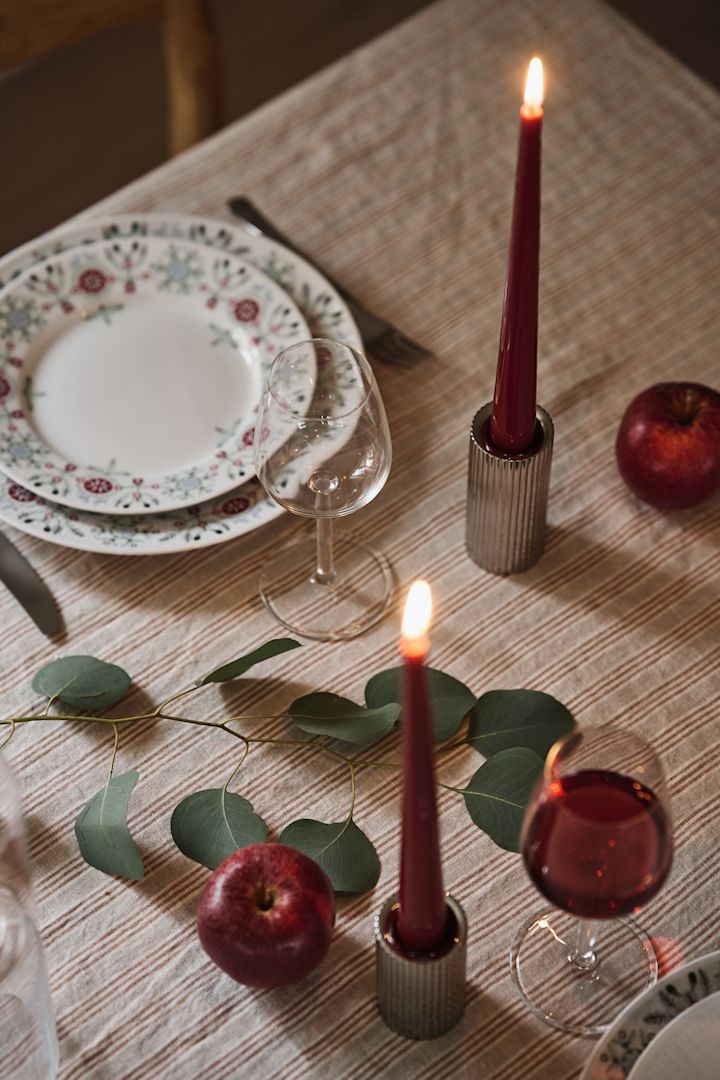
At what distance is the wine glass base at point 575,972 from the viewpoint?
28.3 inches

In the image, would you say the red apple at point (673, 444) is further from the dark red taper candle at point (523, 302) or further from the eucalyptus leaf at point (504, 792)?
the eucalyptus leaf at point (504, 792)

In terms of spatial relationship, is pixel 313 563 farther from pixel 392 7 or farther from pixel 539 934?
pixel 392 7

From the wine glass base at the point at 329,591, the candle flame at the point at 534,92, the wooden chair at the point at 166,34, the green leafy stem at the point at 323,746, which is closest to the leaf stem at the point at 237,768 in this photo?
the green leafy stem at the point at 323,746

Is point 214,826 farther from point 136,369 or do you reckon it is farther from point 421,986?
point 136,369

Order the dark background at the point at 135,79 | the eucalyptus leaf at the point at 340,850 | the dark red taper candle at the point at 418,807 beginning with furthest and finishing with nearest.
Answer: the dark background at the point at 135,79 < the eucalyptus leaf at the point at 340,850 < the dark red taper candle at the point at 418,807

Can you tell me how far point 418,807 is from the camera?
0.56 meters

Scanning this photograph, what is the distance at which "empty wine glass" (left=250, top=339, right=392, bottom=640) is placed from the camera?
0.82m

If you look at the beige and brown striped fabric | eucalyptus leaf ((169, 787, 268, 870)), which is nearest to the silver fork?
the beige and brown striped fabric

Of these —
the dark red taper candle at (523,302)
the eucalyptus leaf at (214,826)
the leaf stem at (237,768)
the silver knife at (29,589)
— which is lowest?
the leaf stem at (237,768)

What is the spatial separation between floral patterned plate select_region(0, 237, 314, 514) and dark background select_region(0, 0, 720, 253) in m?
1.29

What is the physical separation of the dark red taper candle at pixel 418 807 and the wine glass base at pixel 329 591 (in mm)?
284

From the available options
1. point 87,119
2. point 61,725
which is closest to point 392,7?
point 87,119

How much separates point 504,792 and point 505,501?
0.68 feet

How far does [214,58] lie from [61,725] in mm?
837
